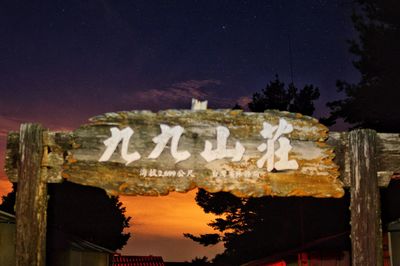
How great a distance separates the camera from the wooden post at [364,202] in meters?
5.93

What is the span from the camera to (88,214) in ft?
128

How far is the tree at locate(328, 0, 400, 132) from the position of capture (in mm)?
21734

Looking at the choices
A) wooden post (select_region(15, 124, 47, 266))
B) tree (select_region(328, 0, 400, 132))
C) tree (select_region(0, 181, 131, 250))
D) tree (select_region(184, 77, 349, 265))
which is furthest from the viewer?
tree (select_region(0, 181, 131, 250))

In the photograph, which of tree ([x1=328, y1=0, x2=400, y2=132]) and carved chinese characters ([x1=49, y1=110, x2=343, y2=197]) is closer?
carved chinese characters ([x1=49, y1=110, x2=343, y2=197])

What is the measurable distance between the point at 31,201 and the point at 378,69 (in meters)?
19.9

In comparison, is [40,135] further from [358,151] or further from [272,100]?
[272,100]

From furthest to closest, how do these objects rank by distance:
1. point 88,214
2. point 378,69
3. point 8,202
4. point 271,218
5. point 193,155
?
point 8,202 < point 88,214 < point 271,218 < point 378,69 < point 193,155

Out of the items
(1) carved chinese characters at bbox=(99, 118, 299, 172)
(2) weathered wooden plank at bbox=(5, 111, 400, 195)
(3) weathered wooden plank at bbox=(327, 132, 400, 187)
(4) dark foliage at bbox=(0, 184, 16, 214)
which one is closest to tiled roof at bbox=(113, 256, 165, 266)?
(4) dark foliage at bbox=(0, 184, 16, 214)

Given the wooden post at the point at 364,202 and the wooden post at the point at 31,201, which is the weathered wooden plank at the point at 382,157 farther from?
the wooden post at the point at 31,201

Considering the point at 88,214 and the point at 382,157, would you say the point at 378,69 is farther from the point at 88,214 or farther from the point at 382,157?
the point at 88,214

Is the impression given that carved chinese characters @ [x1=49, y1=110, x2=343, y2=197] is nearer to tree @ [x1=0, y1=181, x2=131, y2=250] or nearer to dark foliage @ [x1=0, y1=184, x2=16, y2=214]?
tree @ [x1=0, y1=181, x2=131, y2=250]

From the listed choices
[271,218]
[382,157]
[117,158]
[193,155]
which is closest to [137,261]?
[271,218]

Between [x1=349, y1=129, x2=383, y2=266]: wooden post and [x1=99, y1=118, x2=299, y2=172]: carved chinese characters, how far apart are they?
2.42 ft

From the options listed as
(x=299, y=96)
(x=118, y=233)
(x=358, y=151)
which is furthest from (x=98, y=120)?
(x=118, y=233)
